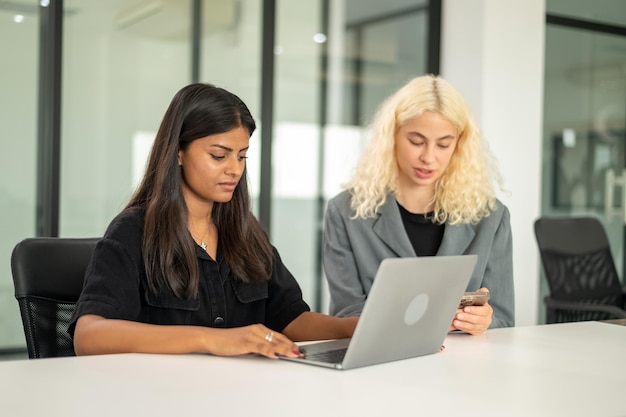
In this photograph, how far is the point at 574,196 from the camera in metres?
6.14

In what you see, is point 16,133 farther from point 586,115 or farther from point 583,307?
point 586,115

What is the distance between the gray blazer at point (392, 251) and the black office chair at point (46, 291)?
855mm

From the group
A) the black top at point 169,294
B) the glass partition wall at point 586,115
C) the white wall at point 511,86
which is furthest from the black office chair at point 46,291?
the glass partition wall at point 586,115

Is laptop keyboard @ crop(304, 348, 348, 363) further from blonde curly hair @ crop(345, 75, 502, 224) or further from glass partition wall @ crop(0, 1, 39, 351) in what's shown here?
glass partition wall @ crop(0, 1, 39, 351)

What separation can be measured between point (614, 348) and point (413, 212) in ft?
2.93

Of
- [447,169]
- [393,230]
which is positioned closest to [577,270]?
[447,169]

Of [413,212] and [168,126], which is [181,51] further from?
[168,126]

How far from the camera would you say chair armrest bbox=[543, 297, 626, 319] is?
3611 millimetres

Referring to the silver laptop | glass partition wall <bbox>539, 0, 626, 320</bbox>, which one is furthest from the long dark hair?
glass partition wall <bbox>539, 0, 626, 320</bbox>

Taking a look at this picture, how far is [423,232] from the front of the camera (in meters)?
2.95

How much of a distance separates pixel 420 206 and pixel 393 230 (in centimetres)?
16

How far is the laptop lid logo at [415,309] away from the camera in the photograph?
6.14 feet

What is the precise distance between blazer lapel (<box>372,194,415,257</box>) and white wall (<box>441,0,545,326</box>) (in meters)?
2.48

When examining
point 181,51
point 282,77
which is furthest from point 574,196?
point 181,51
